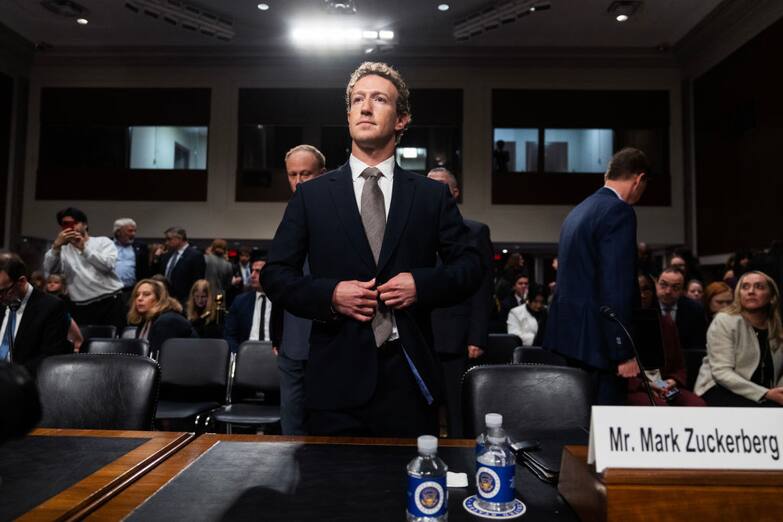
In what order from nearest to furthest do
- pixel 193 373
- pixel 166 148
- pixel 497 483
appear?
pixel 497 483 → pixel 193 373 → pixel 166 148

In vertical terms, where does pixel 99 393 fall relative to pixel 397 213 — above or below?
below

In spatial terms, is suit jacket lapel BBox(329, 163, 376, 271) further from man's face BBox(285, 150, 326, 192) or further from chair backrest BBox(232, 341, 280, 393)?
chair backrest BBox(232, 341, 280, 393)

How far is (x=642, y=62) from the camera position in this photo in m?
8.78

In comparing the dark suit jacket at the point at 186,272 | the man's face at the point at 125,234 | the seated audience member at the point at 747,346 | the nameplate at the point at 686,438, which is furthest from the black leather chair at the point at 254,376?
the man's face at the point at 125,234

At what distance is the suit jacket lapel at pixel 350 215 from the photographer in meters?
1.32

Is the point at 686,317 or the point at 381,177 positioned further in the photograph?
the point at 686,317

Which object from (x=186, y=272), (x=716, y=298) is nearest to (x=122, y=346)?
(x=186, y=272)

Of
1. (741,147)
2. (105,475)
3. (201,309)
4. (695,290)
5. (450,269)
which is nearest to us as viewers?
(105,475)

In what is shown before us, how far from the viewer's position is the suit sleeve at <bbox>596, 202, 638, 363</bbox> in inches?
82.0

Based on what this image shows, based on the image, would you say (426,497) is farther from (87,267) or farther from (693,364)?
(87,267)

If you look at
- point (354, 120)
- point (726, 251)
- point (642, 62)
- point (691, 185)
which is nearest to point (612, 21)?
point (642, 62)

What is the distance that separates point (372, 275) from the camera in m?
1.31

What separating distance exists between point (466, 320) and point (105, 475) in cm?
165

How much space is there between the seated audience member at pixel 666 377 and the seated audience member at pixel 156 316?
2624 mm
